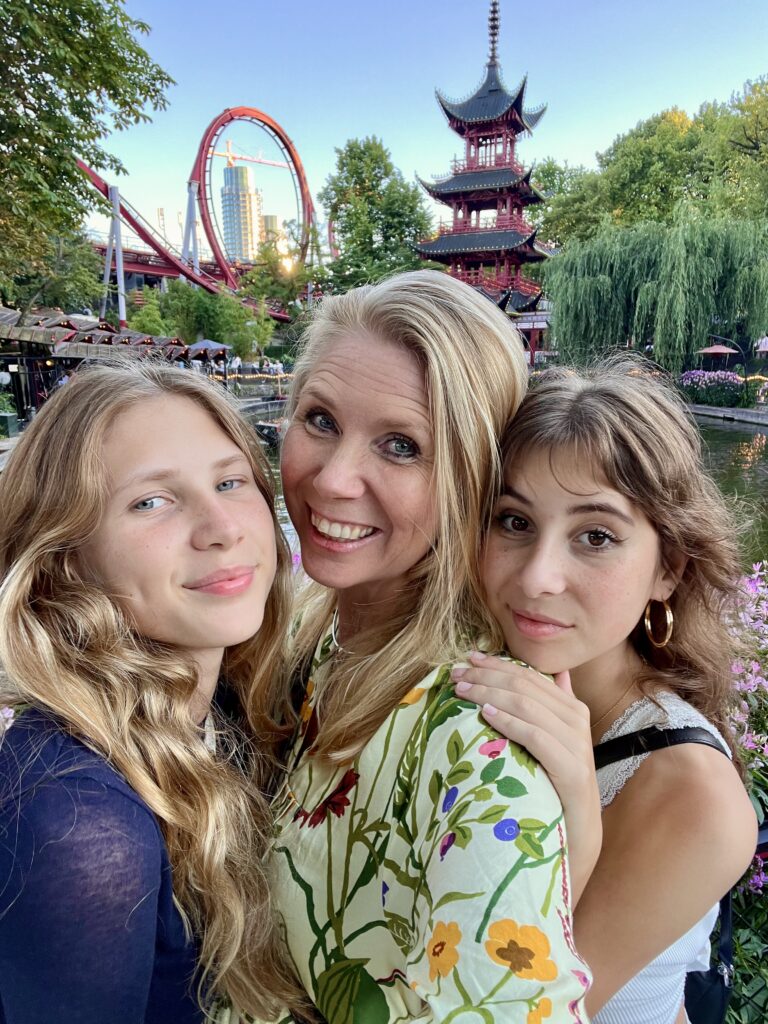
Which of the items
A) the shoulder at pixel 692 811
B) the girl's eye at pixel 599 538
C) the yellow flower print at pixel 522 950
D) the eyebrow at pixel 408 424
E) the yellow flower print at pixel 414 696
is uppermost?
the eyebrow at pixel 408 424

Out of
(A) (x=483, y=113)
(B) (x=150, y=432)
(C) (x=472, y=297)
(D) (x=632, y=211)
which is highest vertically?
(A) (x=483, y=113)

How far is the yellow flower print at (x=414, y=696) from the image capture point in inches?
37.2

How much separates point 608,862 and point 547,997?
403mm

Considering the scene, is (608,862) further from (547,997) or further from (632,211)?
(632,211)

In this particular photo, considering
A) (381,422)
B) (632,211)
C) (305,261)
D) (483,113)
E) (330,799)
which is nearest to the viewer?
(330,799)

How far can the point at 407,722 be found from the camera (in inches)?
36.4

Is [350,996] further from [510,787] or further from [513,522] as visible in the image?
[513,522]

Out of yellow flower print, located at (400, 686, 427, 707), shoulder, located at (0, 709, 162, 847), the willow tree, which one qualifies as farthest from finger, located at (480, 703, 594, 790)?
the willow tree

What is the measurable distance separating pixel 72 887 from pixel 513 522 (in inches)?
34.0

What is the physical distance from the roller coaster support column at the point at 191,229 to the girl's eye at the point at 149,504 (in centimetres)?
3829

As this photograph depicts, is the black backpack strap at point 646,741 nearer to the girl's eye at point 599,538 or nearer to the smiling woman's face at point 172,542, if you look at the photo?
the girl's eye at point 599,538

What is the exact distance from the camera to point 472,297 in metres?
1.15

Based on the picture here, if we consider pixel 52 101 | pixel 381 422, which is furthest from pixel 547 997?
pixel 52 101

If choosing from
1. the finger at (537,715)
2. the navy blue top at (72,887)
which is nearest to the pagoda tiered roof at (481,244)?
the finger at (537,715)
